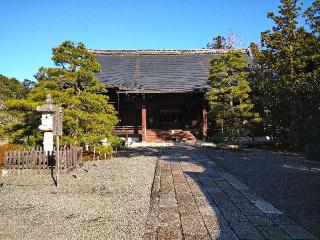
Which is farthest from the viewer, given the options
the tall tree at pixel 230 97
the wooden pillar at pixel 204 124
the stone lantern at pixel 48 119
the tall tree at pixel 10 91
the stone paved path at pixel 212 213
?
the tall tree at pixel 10 91

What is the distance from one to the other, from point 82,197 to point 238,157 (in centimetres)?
872

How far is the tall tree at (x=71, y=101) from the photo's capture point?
12.5 m

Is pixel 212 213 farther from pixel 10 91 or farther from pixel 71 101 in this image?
pixel 10 91

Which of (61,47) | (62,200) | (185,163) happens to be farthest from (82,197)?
(61,47)

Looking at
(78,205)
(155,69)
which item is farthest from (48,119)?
(155,69)

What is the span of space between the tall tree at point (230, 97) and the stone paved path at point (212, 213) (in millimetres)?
8160

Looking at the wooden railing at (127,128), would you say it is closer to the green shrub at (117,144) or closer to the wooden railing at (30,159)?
the green shrub at (117,144)

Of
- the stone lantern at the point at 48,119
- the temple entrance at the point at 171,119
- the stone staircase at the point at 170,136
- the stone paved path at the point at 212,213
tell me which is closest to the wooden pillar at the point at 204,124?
the stone staircase at the point at 170,136

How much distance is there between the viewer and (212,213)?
5750mm

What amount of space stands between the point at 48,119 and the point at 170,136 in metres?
11.8

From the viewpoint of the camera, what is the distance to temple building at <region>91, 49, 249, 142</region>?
72.0ft

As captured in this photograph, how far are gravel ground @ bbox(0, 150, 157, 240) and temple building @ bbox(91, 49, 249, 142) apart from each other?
453 inches

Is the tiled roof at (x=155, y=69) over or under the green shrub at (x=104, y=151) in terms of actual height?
over

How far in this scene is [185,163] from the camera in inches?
483
